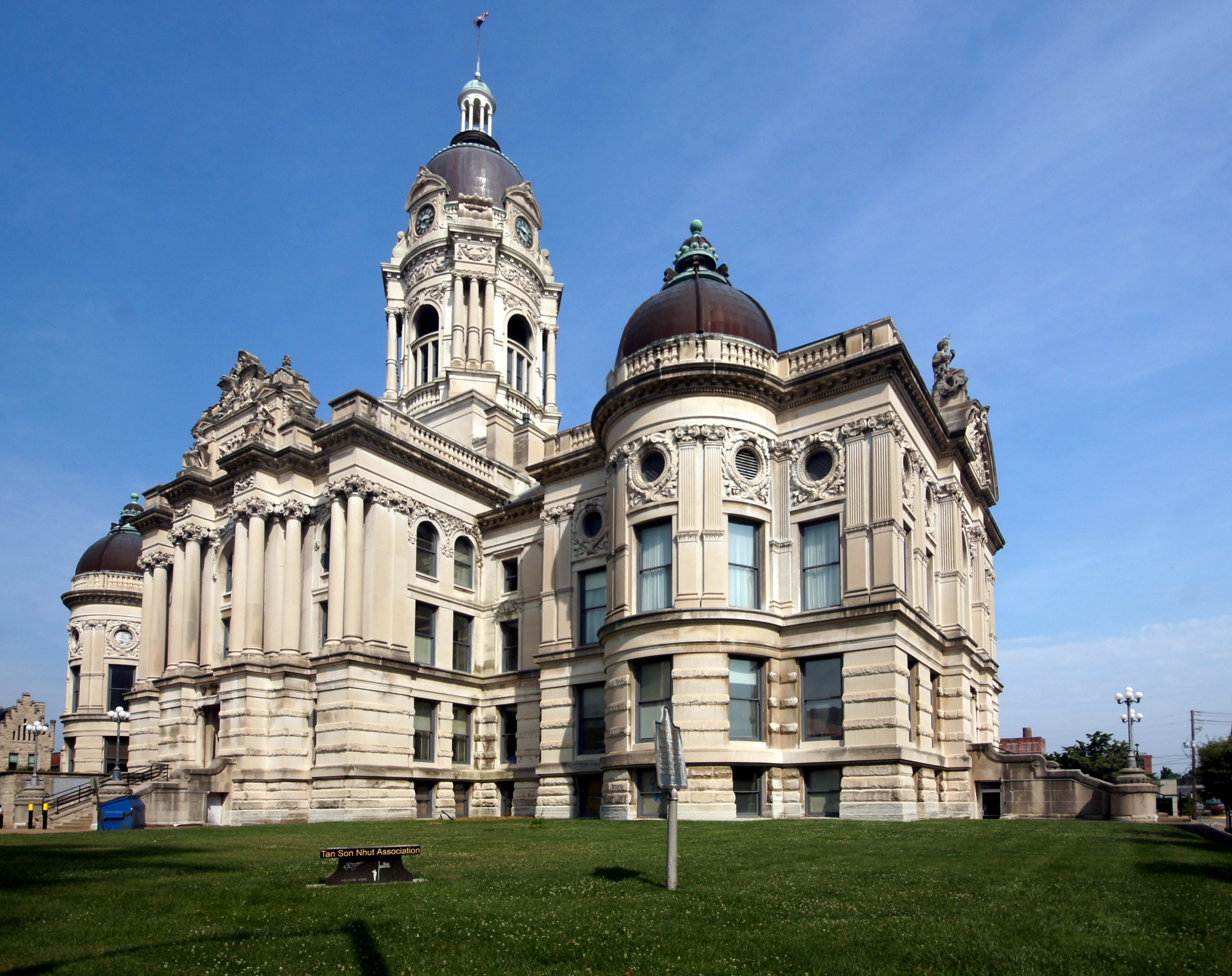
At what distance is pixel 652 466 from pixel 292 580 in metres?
18.1

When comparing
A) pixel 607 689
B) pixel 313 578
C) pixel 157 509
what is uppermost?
pixel 157 509

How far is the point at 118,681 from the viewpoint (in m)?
68.8

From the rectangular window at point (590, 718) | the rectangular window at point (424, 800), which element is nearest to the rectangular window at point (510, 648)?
the rectangular window at point (424, 800)

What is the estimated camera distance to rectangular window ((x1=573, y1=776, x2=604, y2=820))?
1425 inches

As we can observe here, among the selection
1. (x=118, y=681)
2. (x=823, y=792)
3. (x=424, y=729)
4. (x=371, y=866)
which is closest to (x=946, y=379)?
(x=823, y=792)

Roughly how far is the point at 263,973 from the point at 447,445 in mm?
37420

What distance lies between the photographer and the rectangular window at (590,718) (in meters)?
37.2

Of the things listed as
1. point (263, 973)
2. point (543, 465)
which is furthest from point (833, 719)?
point (263, 973)

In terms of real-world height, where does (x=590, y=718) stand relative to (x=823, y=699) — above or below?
below

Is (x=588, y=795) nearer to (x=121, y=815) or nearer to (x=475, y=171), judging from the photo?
(x=121, y=815)

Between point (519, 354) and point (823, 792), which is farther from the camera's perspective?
point (519, 354)

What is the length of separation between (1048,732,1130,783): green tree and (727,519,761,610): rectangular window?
117ft

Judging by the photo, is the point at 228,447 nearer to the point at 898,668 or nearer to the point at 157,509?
the point at 157,509

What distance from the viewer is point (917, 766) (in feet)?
102
